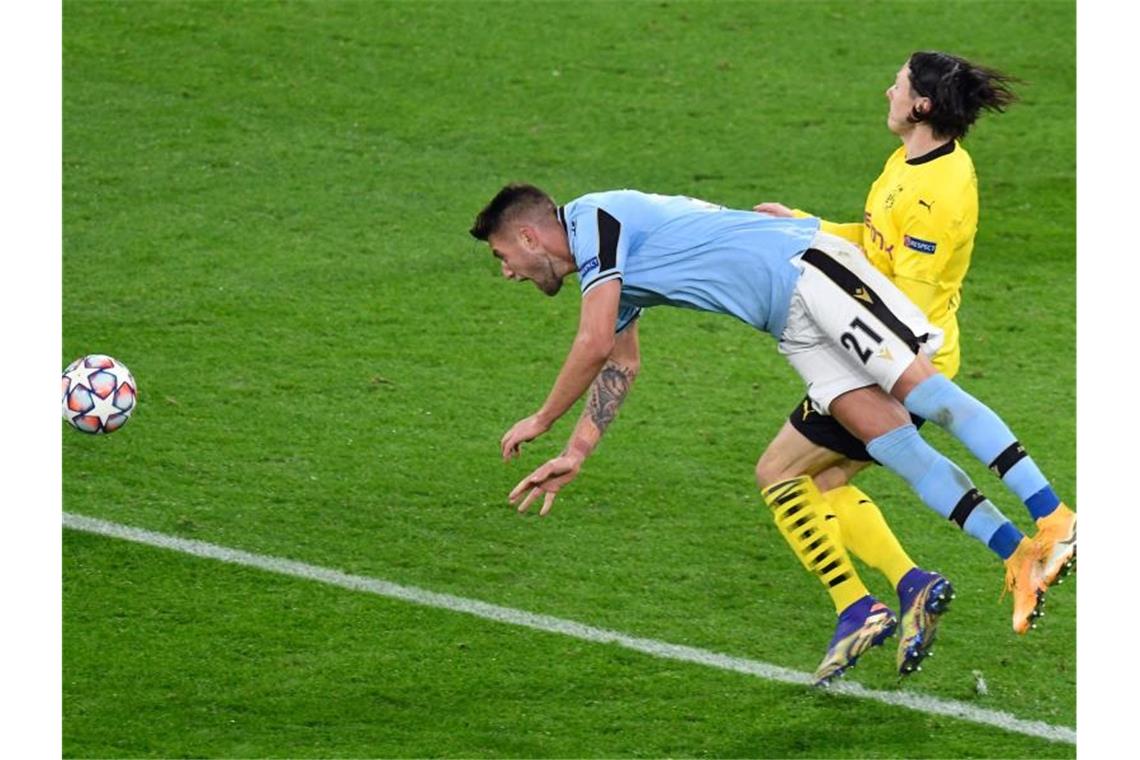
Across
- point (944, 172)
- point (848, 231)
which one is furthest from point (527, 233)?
point (944, 172)

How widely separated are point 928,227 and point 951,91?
497 mm

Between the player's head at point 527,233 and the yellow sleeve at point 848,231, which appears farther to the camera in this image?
the yellow sleeve at point 848,231

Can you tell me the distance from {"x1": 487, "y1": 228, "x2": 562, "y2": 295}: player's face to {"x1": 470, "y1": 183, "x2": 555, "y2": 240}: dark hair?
0.04 m

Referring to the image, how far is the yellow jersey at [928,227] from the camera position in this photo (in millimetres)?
7180

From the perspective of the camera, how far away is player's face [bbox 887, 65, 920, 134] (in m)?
7.27

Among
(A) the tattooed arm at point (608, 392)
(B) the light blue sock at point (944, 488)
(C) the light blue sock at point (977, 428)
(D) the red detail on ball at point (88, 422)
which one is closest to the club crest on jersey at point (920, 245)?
(C) the light blue sock at point (977, 428)

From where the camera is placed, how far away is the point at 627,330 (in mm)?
7645

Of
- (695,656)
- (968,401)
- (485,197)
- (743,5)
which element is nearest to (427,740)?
(695,656)

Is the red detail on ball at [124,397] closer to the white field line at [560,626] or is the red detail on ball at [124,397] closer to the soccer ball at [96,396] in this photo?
the soccer ball at [96,396]

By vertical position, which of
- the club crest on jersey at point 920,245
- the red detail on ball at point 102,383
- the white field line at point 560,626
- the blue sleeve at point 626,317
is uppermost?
the club crest on jersey at point 920,245

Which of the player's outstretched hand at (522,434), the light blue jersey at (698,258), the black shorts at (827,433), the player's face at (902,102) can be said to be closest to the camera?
the player's outstretched hand at (522,434)

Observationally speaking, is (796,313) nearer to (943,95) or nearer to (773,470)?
(773,470)

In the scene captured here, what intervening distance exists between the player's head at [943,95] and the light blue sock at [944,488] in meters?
1.11

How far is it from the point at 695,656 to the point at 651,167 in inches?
224
